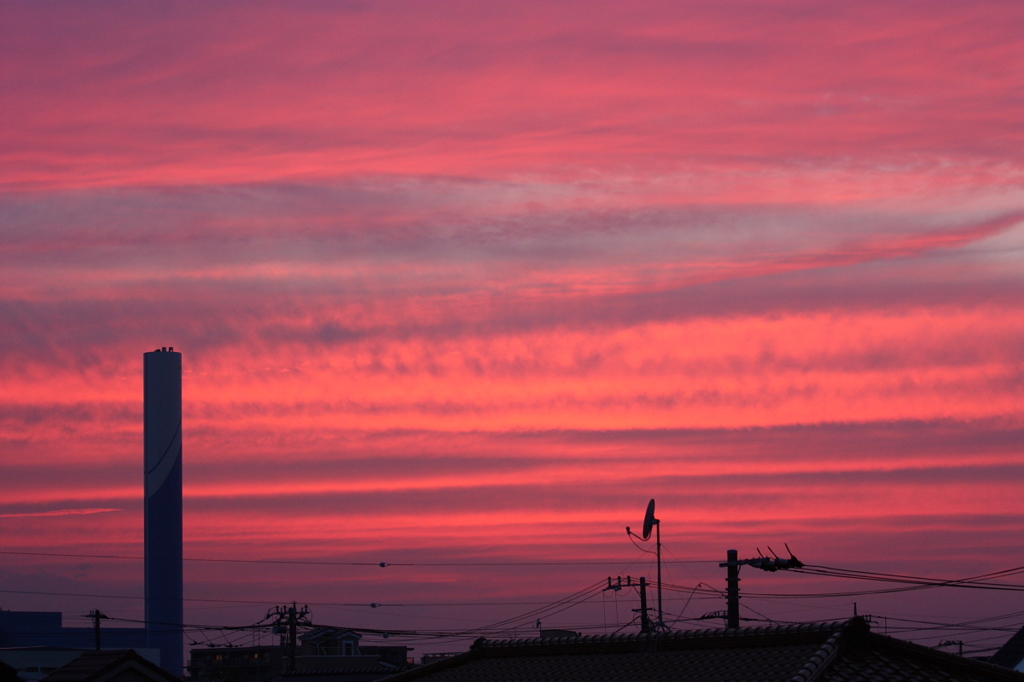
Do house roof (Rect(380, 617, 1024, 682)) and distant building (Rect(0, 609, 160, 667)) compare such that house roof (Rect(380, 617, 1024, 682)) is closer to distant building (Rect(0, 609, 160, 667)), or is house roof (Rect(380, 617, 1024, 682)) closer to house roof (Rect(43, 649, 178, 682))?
house roof (Rect(43, 649, 178, 682))

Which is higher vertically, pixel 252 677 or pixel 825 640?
pixel 825 640

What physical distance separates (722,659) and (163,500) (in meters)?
84.9

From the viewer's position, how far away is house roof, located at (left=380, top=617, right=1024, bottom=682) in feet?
55.5

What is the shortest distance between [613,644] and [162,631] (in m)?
83.2

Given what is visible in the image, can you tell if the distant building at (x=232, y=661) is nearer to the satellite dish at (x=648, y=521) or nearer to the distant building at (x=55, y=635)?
the distant building at (x=55, y=635)

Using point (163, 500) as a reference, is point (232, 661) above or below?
below

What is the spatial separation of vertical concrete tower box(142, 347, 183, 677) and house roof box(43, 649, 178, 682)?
7634 centimetres

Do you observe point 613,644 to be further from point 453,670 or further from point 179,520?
point 179,520

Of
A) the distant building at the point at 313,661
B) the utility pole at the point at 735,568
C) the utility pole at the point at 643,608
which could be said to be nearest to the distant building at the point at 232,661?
the distant building at the point at 313,661

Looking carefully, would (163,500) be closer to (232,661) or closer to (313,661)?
(232,661)

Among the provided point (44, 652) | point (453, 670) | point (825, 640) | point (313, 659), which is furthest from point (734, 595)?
point (44, 652)

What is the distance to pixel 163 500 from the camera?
97312 millimetres

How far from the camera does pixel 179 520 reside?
98062 mm

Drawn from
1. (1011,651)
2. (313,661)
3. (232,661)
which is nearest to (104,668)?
(313,661)
